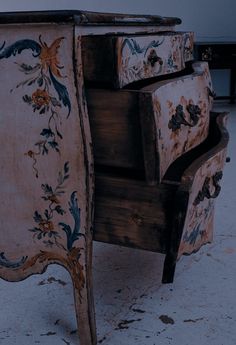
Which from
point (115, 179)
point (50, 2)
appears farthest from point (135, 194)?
point (50, 2)

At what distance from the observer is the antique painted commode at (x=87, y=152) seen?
0.80 meters

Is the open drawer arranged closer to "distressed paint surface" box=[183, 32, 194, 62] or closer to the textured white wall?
"distressed paint surface" box=[183, 32, 194, 62]

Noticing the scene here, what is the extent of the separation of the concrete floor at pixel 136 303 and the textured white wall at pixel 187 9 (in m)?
3.03

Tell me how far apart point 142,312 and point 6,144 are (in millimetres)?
538

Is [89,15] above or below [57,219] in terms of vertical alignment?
above

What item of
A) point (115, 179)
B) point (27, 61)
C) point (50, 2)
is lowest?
point (115, 179)

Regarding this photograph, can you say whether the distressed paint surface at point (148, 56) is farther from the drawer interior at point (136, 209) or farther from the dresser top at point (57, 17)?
the drawer interior at point (136, 209)

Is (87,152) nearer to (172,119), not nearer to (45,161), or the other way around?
(45,161)

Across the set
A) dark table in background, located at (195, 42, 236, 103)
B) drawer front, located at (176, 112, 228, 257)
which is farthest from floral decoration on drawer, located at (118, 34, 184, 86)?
dark table in background, located at (195, 42, 236, 103)

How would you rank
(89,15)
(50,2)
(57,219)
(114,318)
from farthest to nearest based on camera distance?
(50,2), (114,318), (57,219), (89,15)

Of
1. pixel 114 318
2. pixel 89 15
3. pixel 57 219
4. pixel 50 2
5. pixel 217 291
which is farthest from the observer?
pixel 50 2

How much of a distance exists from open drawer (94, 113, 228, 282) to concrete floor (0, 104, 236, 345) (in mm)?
221

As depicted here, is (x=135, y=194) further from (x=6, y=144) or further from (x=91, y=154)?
(x=6, y=144)

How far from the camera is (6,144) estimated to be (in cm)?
88
